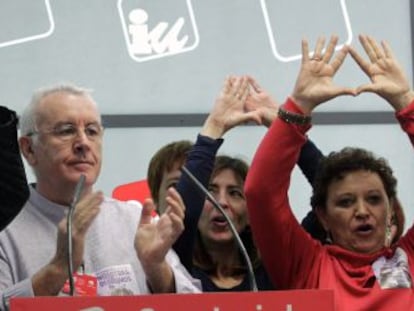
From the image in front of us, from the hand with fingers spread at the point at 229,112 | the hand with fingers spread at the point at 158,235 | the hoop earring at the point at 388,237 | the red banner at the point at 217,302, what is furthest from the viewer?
the hand with fingers spread at the point at 229,112

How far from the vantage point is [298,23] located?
4203 millimetres

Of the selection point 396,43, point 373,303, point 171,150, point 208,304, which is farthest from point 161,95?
point 208,304

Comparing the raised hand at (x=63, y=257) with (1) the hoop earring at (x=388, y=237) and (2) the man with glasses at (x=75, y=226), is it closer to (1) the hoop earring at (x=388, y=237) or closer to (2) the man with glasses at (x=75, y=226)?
(2) the man with glasses at (x=75, y=226)

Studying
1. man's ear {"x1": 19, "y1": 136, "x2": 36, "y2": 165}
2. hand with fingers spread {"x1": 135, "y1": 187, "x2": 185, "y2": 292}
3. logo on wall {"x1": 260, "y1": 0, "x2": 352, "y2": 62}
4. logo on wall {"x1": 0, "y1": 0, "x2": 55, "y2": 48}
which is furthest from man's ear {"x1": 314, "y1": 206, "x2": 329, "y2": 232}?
logo on wall {"x1": 0, "y1": 0, "x2": 55, "y2": 48}

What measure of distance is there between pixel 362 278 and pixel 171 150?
624 mm

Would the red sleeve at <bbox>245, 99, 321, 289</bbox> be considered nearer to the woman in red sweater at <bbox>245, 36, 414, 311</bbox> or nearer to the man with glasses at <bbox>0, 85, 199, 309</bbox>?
the woman in red sweater at <bbox>245, 36, 414, 311</bbox>

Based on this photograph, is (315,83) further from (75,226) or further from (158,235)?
(75,226)

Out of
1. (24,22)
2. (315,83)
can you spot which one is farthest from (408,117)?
(24,22)

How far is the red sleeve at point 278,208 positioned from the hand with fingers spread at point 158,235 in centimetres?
31

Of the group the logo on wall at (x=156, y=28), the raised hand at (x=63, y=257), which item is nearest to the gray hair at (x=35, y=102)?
the raised hand at (x=63, y=257)

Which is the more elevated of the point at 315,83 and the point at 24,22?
the point at 24,22

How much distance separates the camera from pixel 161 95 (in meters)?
4.16

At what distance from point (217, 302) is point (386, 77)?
94cm

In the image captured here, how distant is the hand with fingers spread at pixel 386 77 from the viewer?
2561 mm
